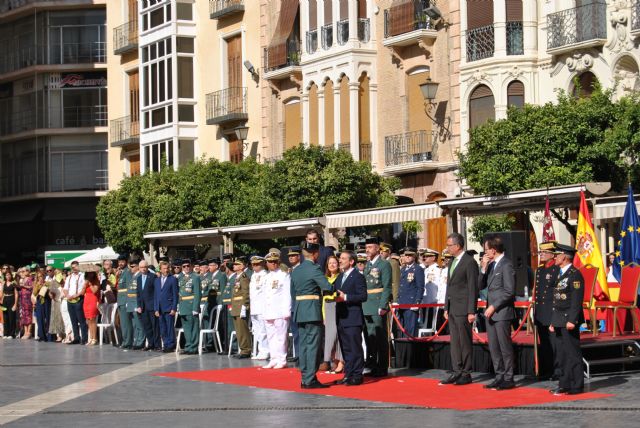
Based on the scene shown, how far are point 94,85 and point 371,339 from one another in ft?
152

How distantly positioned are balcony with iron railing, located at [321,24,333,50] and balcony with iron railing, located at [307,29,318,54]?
1.79ft

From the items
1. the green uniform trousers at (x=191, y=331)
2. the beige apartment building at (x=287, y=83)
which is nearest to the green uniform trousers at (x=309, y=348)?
the green uniform trousers at (x=191, y=331)

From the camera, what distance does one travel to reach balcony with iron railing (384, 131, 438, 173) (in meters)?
39.1

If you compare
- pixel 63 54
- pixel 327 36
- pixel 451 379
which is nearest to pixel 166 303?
pixel 451 379

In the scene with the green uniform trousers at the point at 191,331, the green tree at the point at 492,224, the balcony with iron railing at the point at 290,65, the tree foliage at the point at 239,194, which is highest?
the balcony with iron railing at the point at 290,65

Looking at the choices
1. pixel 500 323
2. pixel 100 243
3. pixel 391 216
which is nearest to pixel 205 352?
pixel 391 216

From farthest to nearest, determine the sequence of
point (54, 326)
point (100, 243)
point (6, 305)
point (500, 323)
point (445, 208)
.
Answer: point (100, 243), point (6, 305), point (54, 326), point (445, 208), point (500, 323)

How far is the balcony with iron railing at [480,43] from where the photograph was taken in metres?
37.0

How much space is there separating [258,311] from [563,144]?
377 inches

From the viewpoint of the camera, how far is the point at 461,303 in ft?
61.9

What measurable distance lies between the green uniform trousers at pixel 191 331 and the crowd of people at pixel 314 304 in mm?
20

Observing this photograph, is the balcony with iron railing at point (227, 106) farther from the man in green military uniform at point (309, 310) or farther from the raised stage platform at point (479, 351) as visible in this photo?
the man in green military uniform at point (309, 310)

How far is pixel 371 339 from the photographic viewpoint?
814 inches

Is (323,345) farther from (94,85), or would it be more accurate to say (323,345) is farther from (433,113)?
(94,85)
